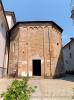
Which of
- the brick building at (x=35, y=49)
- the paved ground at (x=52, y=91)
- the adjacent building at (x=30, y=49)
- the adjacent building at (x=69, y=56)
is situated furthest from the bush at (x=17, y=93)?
the adjacent building at (x=69, y=56)

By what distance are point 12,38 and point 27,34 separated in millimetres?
2360

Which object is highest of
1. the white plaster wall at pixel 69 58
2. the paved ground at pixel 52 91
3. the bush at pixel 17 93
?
the white plaster wall at pixel 69 58

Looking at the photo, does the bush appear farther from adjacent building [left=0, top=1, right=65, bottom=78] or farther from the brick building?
the brick building

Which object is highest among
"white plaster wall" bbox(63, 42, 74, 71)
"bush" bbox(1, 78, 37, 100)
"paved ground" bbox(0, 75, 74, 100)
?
"white plaster wall" bbox(63, 42, 74, 71)

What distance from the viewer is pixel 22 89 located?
23.3ft

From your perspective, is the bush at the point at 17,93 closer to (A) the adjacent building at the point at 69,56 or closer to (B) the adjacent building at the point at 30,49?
(B) the adjacent building at the point at 30,49

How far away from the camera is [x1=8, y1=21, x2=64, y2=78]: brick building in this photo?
2469cm

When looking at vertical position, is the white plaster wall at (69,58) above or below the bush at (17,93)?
above

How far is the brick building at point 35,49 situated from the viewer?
2469cm

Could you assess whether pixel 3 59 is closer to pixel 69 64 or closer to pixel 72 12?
pixel 72 12

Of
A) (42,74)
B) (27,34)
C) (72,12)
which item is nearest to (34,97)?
(72,12)

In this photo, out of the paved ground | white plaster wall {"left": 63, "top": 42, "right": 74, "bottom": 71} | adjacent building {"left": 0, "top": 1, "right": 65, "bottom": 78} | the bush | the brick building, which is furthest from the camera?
white plaster wall {"left": 63, "top": 42, "right": 74, "bottom": 71}

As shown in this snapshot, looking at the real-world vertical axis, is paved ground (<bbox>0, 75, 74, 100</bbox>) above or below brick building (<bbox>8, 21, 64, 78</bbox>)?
below

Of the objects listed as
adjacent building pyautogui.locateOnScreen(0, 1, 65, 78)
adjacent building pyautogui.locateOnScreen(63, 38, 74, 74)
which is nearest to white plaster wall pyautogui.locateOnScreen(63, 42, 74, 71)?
adjacent building pyautogui.locateOnScreen(63, 38, 74, 74)
